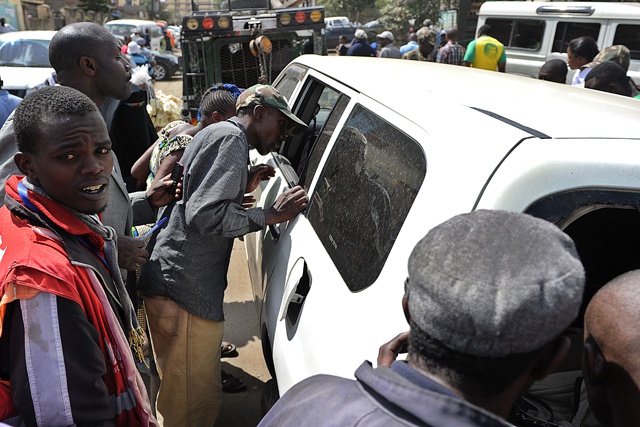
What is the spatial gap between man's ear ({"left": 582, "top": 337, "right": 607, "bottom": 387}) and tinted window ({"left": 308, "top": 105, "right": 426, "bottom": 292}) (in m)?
0.57

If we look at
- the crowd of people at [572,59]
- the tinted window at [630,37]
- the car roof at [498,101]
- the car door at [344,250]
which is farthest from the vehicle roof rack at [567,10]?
the car door at [344,250]

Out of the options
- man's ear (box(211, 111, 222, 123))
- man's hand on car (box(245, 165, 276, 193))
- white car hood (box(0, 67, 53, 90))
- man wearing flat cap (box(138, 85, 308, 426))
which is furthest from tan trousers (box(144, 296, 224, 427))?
white car hood (box(0, 67, 53, 90))

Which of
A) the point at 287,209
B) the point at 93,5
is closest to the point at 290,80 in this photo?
the point at 287,209

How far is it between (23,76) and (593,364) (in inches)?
375

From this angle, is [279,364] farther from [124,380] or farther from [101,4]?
[101,4]

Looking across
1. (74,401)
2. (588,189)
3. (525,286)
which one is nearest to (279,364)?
(74,401)

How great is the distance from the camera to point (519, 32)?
10.3 metres

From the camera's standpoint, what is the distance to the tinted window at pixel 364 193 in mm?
1594

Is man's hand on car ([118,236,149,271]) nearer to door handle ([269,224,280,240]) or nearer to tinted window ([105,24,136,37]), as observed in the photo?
door handle ([269,224,280,240])

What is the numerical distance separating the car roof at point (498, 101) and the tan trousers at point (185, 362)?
4.22 feet

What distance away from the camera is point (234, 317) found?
4.21 meters

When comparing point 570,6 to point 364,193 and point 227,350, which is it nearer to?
point 227,350

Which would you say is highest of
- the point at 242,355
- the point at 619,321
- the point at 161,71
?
the point at 619,321

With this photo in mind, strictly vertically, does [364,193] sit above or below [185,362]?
above
